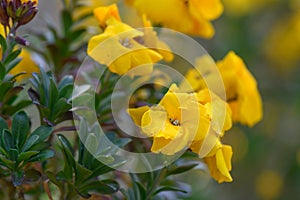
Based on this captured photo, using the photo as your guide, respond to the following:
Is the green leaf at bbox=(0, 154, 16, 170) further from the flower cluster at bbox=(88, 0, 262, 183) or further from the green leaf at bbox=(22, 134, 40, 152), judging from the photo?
the flower cluster at bbox=(88, 0, 262, 183)

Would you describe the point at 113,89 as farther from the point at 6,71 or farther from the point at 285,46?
the point at 285,46

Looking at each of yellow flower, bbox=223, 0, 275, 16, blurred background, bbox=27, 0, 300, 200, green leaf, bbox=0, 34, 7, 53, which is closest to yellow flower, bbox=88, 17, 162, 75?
green leaf, bbox=0, 34, 7, 53

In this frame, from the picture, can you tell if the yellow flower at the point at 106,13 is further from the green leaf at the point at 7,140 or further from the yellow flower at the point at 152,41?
the green leaf at the point at 7,140

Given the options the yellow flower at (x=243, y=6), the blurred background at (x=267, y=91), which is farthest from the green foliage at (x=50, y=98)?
the yellow flower at (x=243, y=6)

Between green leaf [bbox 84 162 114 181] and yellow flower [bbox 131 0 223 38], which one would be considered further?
yellow flower [bbox 131 0 223 38]

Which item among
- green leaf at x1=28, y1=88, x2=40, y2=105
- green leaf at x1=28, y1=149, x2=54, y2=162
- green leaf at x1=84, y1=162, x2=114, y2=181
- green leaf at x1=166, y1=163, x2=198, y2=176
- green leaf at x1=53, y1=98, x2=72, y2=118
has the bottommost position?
green leaf at x1=166, y1=163, x2=198, y2=176

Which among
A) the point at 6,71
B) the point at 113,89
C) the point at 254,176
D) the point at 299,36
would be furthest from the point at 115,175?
the point at 299,36

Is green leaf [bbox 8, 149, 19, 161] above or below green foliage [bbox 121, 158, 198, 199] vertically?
above
